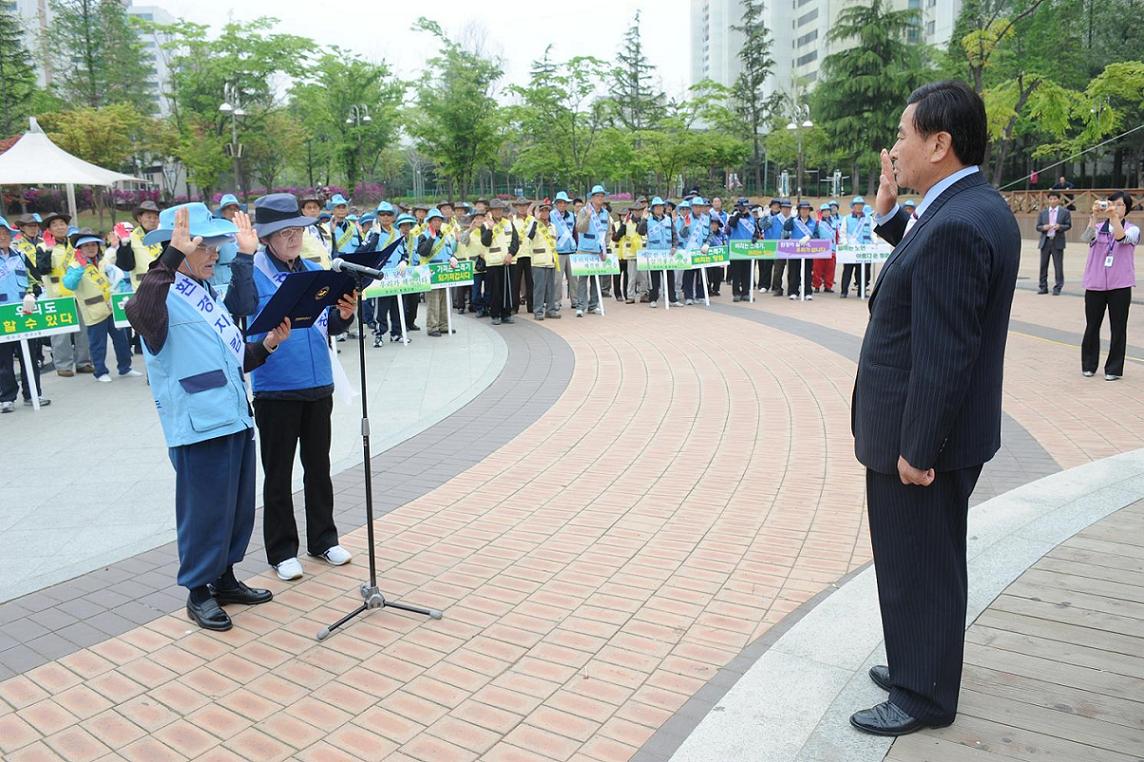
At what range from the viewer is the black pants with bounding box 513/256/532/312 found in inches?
617

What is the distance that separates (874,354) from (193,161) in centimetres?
4033

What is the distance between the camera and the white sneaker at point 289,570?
4.88 meters

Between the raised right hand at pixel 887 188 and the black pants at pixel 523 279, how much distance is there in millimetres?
12435

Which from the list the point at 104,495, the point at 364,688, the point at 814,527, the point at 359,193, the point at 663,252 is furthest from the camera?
the point at 359,193

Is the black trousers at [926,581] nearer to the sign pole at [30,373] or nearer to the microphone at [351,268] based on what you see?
the microphone at [351,268]

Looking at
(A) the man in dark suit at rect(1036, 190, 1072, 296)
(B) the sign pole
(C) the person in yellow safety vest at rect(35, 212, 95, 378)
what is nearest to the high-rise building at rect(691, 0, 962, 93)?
(A) the man in dark suit at rect(1036, 190, 1072, 296)

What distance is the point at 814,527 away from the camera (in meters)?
5.44

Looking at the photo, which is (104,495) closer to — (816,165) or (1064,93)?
(1064,93)

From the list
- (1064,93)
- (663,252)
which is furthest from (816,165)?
(663,252)

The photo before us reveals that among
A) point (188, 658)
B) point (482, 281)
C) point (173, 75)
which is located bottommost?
point (188, 658)

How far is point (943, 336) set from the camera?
2727 millimetres

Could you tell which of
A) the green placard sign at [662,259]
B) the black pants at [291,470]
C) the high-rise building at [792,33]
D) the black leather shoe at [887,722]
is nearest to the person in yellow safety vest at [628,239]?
the green placard sign at [662,259]

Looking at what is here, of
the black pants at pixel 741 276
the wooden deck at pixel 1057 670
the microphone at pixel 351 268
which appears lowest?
the wooden deck at pixel 1057 670

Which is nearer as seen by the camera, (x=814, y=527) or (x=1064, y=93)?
(x=814, y=527)
